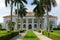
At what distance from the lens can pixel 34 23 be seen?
482ft

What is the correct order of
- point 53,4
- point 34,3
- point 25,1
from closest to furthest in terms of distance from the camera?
point 53,4 → point 25,1 → point 34,3

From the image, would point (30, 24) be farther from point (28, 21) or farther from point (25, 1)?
point (25, 1)

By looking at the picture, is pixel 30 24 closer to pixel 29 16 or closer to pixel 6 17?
pixel 29 16

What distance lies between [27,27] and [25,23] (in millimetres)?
3707

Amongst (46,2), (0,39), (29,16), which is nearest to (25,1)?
(46,2)

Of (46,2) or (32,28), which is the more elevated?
(46,2)

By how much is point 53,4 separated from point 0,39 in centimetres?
2635

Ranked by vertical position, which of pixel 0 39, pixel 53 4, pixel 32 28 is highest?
pixel 53 4

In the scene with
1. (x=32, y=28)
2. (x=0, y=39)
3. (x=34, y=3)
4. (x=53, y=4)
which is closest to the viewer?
(x=0, y=39)

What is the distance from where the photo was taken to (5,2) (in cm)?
4869

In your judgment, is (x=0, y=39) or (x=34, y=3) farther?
(x=34, y=3)

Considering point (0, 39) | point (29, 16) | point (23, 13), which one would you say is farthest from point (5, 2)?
point (29, 16)

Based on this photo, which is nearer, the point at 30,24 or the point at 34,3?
the point at 34,3

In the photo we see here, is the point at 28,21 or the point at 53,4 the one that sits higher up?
the point at 53,4
